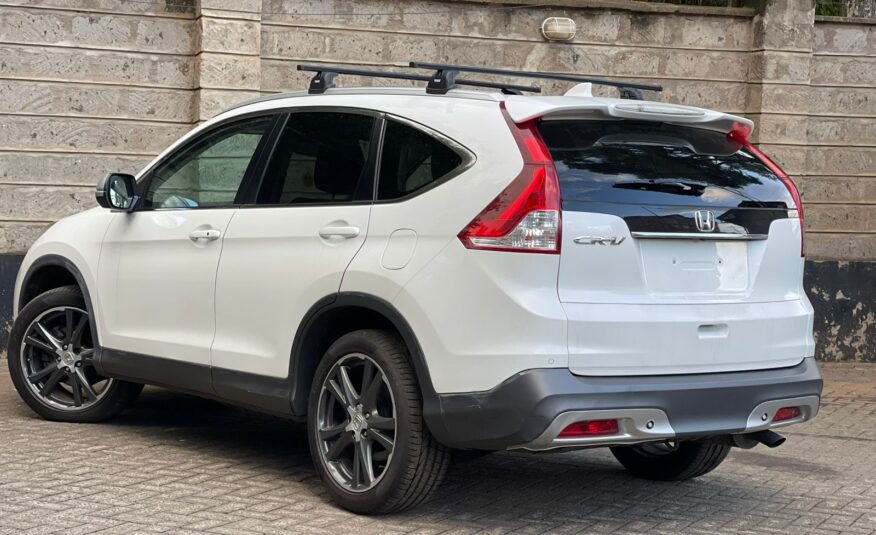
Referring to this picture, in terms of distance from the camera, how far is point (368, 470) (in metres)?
5.67

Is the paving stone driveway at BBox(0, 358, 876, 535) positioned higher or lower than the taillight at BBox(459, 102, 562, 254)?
lower

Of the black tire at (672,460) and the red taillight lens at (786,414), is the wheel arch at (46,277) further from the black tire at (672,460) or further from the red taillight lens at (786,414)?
the red taillight lens at (786,414)

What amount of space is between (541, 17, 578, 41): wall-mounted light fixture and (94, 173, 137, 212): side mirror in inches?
254

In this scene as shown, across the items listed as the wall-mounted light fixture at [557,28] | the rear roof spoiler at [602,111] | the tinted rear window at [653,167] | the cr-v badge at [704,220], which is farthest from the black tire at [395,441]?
the wall-mounted light fixture at [557,28]

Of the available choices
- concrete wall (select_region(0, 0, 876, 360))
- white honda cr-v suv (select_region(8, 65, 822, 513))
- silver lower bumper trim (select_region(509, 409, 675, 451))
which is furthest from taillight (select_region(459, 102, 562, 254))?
concrete wall (select_region(0, 0, 876, 360))

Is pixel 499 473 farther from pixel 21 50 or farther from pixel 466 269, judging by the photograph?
pixel 21 50

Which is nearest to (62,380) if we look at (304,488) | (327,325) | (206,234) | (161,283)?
(161,283)

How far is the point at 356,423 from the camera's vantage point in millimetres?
5719

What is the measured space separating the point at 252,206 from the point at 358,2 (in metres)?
6.21

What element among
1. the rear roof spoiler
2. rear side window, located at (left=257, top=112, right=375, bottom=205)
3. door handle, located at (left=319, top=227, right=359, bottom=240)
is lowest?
door handle, located at (left=319, top=227, right=359, bottom=240)

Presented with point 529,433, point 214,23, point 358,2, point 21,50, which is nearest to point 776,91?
point 358,2

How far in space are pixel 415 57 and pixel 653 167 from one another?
7134 millimetres

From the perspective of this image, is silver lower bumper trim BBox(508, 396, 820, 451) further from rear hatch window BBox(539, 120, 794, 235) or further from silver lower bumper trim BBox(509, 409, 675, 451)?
rear hatch window BBox(539, 120, 794, 235)

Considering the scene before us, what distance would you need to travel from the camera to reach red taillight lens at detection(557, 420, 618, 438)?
5.14 metres
